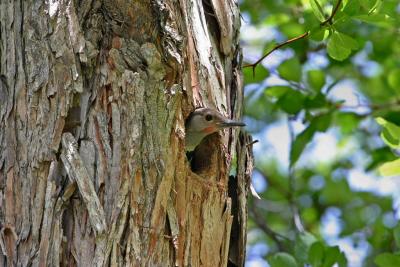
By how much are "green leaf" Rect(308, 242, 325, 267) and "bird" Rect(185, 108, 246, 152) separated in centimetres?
115

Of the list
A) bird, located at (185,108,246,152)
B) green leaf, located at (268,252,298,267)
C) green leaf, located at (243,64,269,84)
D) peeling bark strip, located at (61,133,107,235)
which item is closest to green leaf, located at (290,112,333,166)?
green leaf, located at (243,64,269,84)

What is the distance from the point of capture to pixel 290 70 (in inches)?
223

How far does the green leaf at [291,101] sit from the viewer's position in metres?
5.59

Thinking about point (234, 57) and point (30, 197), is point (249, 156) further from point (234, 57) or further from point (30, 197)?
point (30, 197)

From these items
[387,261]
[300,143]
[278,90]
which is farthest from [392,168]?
[278,90]

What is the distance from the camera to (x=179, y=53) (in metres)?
3.91

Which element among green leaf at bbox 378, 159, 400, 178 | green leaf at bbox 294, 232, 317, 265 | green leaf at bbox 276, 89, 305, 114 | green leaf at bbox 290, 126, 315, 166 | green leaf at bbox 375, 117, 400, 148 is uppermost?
green leaf at bbox 276, 89, 305, 114

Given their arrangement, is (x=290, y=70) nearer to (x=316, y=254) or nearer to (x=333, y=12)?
(x=316, y=254)

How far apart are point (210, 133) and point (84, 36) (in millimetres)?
867

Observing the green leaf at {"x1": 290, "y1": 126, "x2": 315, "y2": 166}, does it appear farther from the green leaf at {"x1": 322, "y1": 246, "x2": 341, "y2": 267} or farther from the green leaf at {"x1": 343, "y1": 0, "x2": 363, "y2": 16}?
the green leaf at {"x1": 343, "y1": 0, "x2": 363, "y2": 16}

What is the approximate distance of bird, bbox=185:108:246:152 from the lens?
4.07m

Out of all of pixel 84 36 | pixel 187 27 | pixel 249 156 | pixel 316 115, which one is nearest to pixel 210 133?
pixel 249 156

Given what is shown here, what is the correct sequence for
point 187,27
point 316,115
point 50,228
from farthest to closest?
point 316,115, point 187,27, point 50,228

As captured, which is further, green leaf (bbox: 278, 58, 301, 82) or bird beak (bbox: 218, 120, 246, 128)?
green leaf (bbox: 278, 58, 301, 82)
